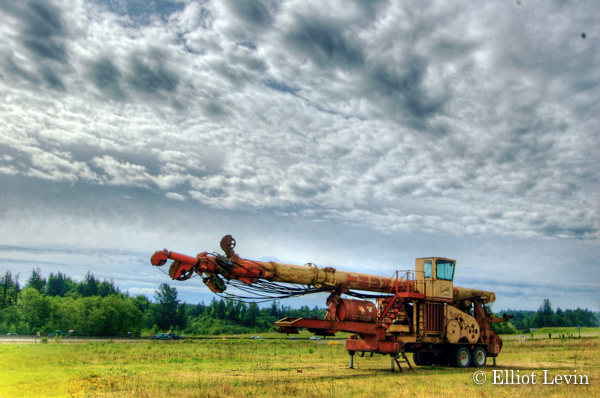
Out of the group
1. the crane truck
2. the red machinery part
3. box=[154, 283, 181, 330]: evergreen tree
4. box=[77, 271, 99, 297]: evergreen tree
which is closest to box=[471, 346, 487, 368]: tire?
the crane truck

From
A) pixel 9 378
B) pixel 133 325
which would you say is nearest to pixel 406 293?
pixel 9 378

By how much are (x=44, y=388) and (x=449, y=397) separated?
42.7ft

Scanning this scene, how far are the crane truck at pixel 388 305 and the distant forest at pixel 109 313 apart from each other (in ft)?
5.43

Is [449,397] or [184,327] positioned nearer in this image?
[449,397]

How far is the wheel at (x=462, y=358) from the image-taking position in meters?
25.5

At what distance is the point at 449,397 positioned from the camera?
1485cm

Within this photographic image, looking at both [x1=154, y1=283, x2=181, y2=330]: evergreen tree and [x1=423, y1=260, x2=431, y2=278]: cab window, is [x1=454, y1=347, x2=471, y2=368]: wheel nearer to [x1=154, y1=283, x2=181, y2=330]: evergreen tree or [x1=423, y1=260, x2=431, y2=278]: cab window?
[x1=423, y1=260, x2=431, y2=278]: cab window

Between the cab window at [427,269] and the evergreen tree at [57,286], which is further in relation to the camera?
the evergreen tree at [57,286]

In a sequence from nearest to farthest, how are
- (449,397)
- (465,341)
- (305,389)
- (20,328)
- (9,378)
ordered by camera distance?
1. (449,397)
2. (305,389)
3. (9,378)
4. (465,341)
5. (20,328)

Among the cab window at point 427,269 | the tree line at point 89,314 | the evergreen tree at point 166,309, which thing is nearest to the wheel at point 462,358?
the cab window at point 427,269

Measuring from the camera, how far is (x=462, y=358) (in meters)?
25.9

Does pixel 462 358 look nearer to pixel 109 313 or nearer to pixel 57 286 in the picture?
pixel 109 313

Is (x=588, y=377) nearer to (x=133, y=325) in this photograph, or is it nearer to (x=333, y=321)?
(x=333, y=321)

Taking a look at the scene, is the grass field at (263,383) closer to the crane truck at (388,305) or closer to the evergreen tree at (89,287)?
the crane truck at (388,305)
